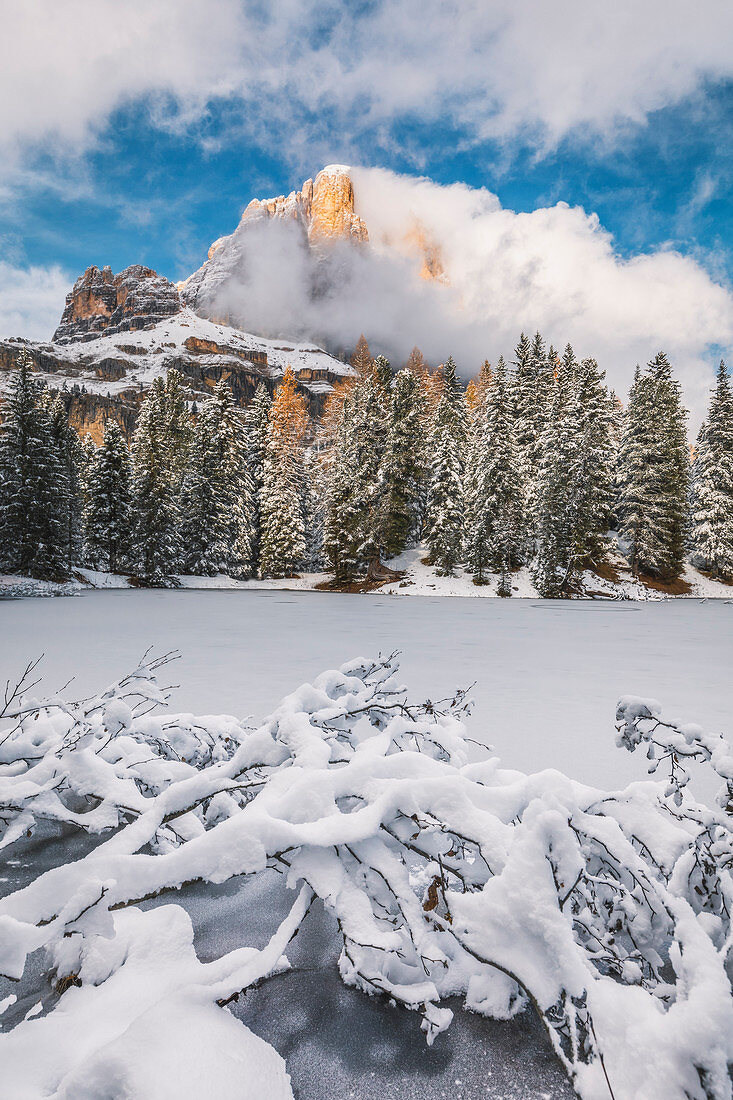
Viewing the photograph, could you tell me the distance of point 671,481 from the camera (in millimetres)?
29609

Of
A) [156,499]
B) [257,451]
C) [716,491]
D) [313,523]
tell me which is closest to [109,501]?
[156,499]

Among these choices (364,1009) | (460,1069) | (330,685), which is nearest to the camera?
(460,1069)

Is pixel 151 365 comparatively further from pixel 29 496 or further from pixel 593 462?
pixel 593 462

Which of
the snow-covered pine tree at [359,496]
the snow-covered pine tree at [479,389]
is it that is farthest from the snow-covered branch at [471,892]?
the snow-covered pine tree at [479,389]

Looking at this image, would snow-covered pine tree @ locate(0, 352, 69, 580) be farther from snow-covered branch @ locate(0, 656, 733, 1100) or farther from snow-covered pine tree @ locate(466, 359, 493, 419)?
snow-covered pine tree @ locate(466, 359, 493, 419)

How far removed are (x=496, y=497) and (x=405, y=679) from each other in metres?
23.0

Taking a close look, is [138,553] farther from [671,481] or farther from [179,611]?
[671,481]

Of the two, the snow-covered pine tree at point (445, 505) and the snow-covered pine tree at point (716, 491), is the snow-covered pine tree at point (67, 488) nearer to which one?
the snow-covered pine tree at point (445, 505)

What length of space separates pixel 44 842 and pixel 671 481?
3360 centimetres

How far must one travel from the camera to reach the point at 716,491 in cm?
3017

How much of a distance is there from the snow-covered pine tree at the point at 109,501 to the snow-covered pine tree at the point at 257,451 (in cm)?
795

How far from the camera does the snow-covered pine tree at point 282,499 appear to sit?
3241cm

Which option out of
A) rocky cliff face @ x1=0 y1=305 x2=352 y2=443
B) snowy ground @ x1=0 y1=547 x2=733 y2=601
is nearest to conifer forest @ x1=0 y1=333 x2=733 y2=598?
snowy ground @ x1=0 y1=547 x2=733 y2=601

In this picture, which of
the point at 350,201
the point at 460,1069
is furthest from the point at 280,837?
the point at 350,201
